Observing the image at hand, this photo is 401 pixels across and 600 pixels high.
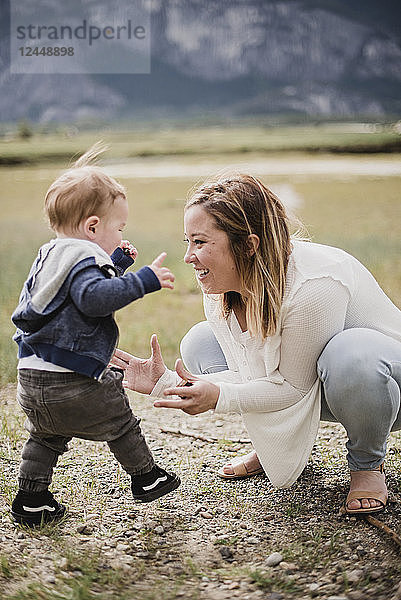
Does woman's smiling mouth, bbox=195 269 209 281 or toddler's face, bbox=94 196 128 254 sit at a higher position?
toddler's face, bbox=94 196 128 254

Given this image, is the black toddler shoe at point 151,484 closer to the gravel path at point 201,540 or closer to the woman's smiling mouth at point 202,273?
the gravel path at point 201,540

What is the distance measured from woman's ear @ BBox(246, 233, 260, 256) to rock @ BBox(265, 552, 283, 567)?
2.19ft

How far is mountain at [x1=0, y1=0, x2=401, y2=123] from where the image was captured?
12.2 m

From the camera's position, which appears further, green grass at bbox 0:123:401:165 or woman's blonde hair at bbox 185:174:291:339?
green grass at bbox 0:123:401:165

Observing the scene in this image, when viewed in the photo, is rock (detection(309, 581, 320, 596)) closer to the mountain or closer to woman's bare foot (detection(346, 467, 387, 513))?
woman's bare foot (detection(346, 467, 387, 513))

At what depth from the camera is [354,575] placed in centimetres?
146

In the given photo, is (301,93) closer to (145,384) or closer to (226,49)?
(226,49)

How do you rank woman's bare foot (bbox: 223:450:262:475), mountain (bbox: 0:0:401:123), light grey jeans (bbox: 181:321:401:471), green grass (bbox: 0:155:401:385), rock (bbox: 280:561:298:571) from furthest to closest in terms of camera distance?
mountain (bbox: 0:0:401:123), green grass (bbox: 0:155:401:385), woman's bare foot (bbox: 223:450:262:475), light grey jeans (bbox: 181:321:401:471), rock (bbox: 280:561:298:571)

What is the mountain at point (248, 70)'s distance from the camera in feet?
40.1

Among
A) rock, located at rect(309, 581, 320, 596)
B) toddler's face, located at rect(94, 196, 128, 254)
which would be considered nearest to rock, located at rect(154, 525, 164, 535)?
rock, located at rect(309, 581, 320, 596)

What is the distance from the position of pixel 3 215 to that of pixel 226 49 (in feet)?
23.7

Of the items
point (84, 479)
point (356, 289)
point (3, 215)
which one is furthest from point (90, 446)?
point (3, 215)

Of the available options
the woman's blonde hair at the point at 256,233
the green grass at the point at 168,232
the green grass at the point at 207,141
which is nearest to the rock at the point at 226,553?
the woman's blonde hair at the point at 256,233

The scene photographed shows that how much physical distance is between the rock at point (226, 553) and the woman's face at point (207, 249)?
603mm
